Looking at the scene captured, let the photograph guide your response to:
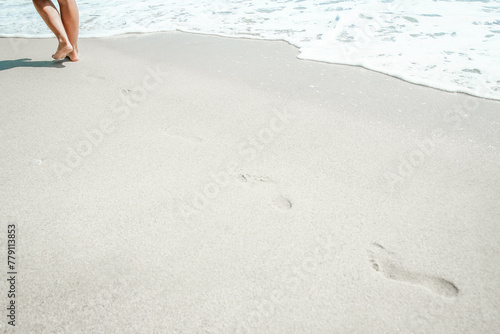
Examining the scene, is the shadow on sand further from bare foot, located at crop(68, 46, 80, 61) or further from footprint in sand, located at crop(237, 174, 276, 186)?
footprint in sand, located at crop(237, 174, 276, 186)

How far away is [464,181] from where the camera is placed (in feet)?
5.27

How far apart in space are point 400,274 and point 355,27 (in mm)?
3529

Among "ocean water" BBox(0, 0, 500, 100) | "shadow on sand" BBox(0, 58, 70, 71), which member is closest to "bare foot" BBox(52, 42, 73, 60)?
"shadow on sand" BBox(0, 58, 70, 71)

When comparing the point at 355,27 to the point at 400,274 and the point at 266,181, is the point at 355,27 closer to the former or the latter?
the point at 266,181

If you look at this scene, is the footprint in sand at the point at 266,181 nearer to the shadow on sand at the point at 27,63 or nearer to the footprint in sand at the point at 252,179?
the footprint in sand at the point at 252,179

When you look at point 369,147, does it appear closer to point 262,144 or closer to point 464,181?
point 464,181

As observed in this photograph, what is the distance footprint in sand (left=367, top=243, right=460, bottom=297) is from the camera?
112 centimetres

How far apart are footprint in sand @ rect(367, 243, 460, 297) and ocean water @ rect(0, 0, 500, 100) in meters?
1.91

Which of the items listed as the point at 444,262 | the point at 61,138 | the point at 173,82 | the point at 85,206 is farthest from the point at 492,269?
the point at 173,82

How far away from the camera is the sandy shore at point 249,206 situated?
1052 mm

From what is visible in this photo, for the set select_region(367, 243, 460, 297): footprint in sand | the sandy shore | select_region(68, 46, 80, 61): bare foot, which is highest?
select_region(68, 46, 80, 61): bare foot

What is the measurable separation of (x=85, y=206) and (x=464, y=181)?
1.84 metres

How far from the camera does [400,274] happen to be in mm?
1169

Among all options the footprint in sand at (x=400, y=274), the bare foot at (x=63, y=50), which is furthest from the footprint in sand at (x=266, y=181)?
the bare foot at (x=63, y=50)
